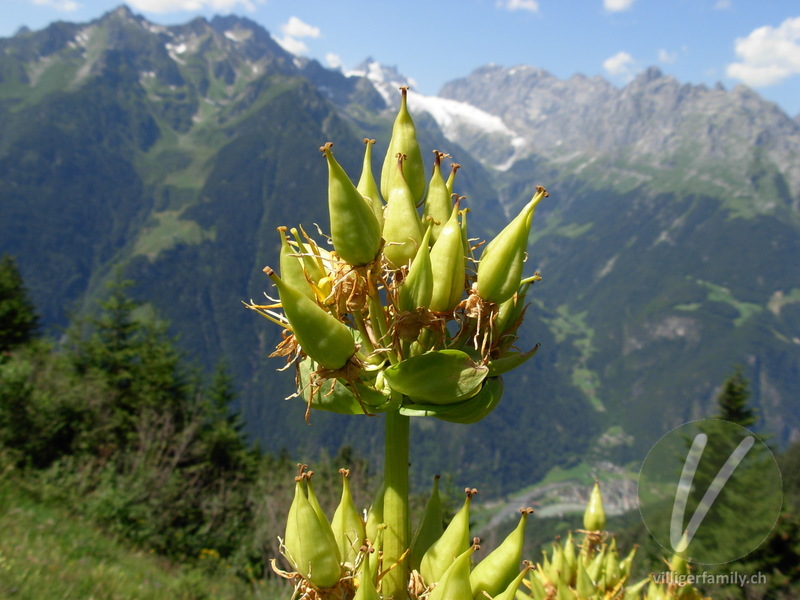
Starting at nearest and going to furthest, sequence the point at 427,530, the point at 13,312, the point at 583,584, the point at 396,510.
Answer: the point at 396,510 < the point at 427,530 < the point at 583,584 < the point at 13,312

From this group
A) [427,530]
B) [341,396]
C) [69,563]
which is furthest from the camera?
[69,563]

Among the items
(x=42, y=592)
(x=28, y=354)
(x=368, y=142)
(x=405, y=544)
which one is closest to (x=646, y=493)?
(x=405, y=544)

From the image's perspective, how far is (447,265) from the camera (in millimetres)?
2201

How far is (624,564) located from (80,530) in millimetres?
12782

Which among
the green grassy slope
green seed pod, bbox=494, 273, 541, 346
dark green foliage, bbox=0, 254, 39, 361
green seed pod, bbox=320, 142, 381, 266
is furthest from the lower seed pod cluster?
dark green foliage, bbox=0, 254, 39, 361

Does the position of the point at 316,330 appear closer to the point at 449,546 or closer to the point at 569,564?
the point at 449,546

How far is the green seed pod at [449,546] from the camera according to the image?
7.44 feet

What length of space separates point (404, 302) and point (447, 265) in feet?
0.77

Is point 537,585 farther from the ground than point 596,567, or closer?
closer

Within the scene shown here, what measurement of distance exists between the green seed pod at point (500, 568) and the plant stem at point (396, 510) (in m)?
0.35

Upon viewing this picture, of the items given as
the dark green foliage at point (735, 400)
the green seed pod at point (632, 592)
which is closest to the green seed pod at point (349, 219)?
the green seed pod at point (632, 592)

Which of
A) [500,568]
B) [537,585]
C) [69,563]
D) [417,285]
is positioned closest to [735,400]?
[537,585]

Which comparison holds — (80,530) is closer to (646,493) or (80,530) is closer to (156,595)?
(156,595)

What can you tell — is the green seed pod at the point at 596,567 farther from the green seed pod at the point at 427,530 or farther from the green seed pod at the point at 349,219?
the green seed pod at the point at 349,219
